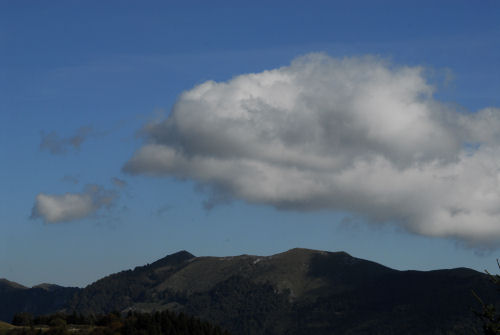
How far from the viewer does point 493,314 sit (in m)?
68.0

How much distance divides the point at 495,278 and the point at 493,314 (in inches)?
211

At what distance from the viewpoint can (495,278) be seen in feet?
213
